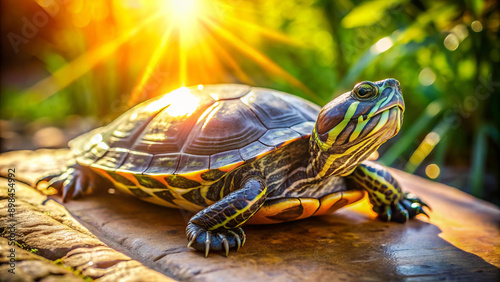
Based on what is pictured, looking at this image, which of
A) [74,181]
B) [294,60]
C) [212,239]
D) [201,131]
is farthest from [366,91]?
[294,60]

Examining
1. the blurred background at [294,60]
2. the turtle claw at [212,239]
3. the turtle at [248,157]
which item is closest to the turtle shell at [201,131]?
the turtle at [248,157]

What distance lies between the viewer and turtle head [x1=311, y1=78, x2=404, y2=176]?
1715 millimetres

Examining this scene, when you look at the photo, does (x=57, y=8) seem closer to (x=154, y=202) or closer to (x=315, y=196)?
(x=154, y=202)

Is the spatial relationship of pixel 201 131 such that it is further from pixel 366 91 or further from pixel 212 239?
pixel 366 91

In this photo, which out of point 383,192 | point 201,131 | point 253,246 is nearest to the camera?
point 253,246

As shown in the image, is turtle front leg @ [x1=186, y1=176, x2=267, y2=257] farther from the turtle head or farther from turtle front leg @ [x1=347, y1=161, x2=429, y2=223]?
turtle front leg @ [x1=347, y1=161, x2=429, y2=223]

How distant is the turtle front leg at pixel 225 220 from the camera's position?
5.39 ft

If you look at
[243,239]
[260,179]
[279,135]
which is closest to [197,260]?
[243,239]

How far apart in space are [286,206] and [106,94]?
13.9ft

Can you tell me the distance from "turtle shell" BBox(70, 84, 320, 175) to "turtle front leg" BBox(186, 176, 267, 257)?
0.64ft

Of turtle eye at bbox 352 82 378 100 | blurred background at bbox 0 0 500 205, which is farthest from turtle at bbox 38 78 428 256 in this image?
blurred background at bbox 0 0 500 205

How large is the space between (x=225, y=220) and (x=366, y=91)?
2.88 ft

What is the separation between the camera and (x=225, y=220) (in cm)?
168

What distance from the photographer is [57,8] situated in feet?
16.2
